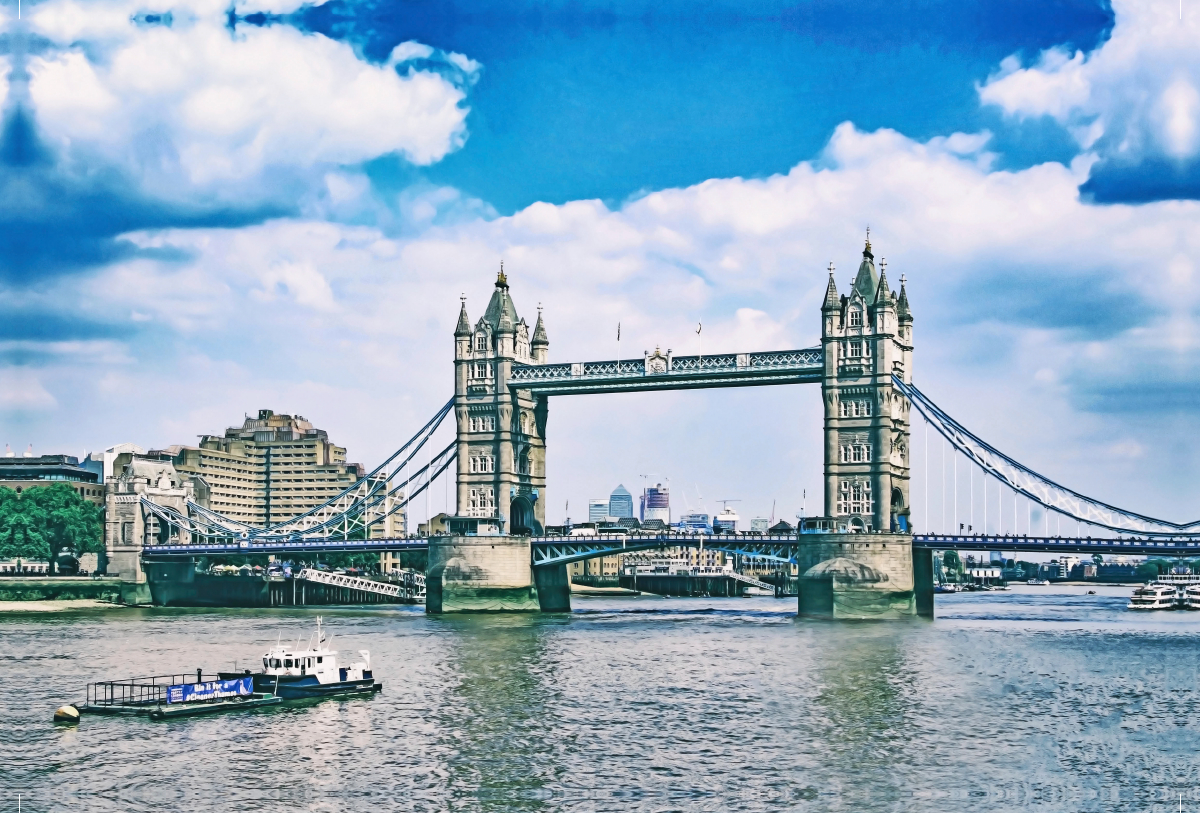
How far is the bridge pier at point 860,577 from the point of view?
4321 inches

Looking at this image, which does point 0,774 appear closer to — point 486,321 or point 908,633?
point 908,633

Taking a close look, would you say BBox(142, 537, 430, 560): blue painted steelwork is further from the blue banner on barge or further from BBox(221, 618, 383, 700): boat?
the blue banner on barge

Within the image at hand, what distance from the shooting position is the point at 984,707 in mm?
59125

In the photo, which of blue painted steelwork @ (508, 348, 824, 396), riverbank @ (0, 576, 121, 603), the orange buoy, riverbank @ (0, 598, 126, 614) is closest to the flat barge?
the orange buoy

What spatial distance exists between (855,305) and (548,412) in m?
33.5

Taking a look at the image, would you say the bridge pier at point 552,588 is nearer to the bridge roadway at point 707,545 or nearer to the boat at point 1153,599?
the bridge roadway at point 707,545

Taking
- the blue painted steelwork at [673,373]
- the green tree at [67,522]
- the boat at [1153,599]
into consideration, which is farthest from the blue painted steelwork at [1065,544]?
the green tree at [67,522]

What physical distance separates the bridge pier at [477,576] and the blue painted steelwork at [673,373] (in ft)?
50.2

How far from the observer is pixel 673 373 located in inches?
4889

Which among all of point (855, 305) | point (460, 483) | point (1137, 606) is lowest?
point (1137, 606)

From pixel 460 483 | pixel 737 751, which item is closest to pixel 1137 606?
pixel 460 483

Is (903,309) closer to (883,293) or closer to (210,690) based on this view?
(883,293)

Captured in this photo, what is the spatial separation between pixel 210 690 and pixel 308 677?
4645 millimetres

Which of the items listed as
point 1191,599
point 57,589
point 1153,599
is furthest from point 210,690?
point 1191,599
